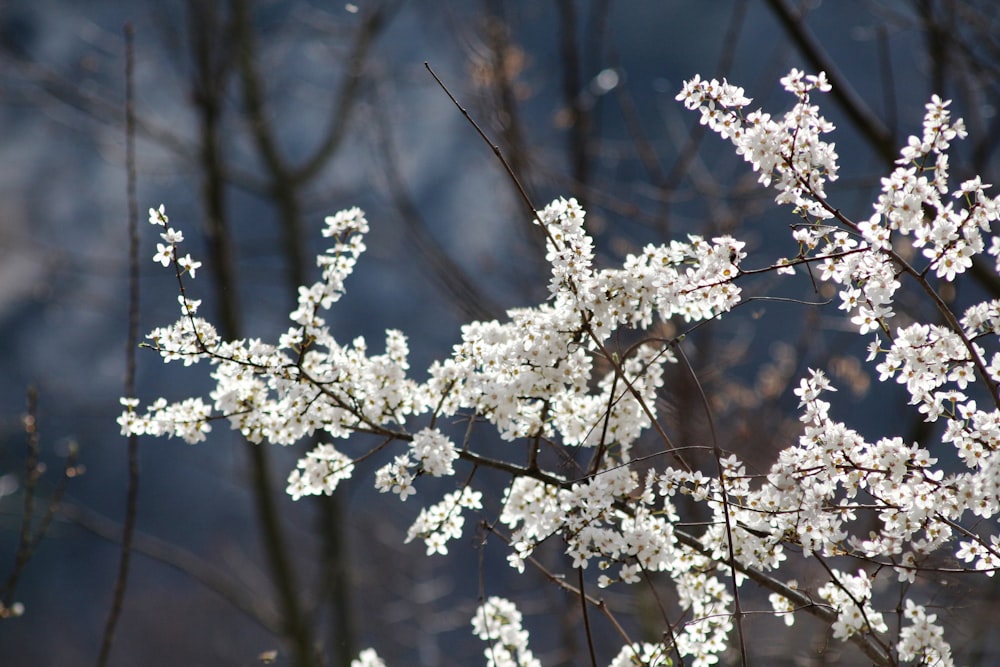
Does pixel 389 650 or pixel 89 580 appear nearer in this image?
pixel 389 650

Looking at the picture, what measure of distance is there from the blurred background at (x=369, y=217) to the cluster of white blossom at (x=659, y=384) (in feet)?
0.67

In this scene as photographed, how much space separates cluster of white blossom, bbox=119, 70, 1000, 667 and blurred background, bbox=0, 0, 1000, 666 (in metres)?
0.20

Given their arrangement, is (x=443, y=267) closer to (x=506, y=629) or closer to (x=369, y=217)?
(x=506, y=629)

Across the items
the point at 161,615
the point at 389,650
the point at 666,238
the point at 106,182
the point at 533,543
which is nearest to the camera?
the point at 533,543

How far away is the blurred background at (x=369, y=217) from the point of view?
3189 millimetres

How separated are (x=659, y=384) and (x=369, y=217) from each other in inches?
224

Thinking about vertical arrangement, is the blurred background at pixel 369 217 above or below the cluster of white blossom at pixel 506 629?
above

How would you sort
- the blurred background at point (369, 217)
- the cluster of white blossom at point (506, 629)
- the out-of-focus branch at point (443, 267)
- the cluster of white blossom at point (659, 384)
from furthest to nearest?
the blurred background at point (369, 217), the out-of-focus branch at point (443, 267), the cluster of white blossom at point (506, 629), the cluster of white blossom at point (659, 384)

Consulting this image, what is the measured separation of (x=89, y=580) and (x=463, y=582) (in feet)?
11.9

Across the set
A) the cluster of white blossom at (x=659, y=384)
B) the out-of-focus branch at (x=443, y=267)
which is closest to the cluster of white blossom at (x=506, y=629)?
the cluster of white blossom at (x=659, y=384)

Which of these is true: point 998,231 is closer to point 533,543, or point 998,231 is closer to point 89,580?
point 533,543

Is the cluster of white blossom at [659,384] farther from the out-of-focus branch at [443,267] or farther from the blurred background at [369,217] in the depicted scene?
the out-of-focus branch at [443,267]

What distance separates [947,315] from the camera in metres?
1.20

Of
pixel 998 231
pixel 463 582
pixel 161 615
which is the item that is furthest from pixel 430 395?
pixel 161 615
